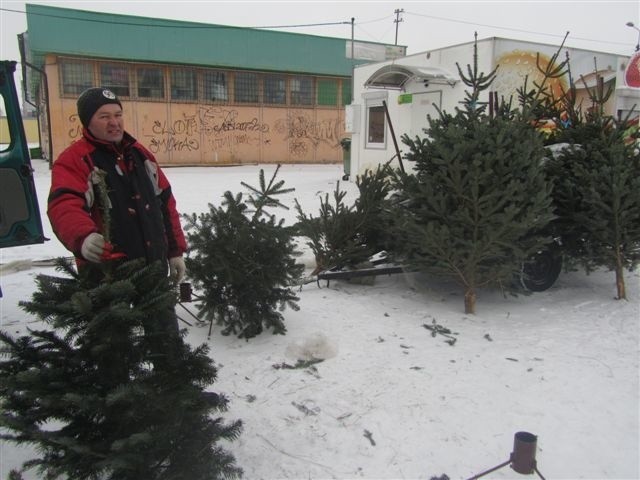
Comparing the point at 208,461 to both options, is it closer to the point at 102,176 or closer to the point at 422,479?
the point at 422,479

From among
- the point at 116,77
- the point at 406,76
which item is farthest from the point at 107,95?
the point at 116,77

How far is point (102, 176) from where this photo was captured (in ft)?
8.17

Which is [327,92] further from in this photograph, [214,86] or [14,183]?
[14,183]

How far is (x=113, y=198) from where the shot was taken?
266cm

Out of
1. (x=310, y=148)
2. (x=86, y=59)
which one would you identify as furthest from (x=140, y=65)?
(x=310, y=148)

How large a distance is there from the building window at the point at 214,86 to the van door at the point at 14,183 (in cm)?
2196

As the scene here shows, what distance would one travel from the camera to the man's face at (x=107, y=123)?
2623mm

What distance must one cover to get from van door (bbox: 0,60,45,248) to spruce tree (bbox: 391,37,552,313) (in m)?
3.24

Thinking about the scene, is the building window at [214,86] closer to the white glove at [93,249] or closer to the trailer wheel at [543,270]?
the trailer wheel at [543,270]

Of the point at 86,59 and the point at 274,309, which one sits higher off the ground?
the point at 86,59

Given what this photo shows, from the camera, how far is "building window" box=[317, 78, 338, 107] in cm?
2840

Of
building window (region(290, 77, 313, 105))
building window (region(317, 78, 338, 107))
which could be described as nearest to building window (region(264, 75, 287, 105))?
building window (region(290, 77, 313, 105))

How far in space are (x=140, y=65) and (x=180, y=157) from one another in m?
4.52

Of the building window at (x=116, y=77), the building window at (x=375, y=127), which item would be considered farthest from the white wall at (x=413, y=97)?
the building window at (x=116, y=77)
